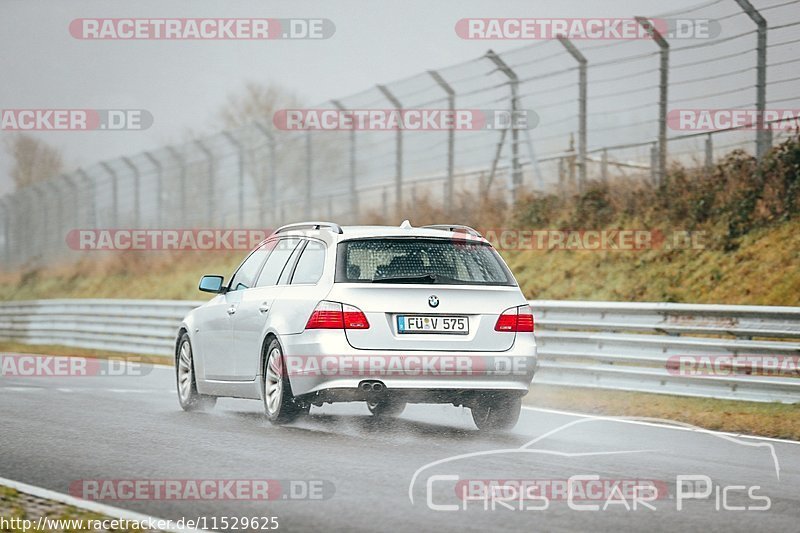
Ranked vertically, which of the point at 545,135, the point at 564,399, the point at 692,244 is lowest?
the point at 564,399

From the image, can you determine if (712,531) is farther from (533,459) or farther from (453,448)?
(453,448)

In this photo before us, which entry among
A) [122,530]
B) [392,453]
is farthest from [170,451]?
[122,530]

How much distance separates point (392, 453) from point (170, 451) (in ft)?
5.29

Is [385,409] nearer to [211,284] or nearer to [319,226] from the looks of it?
[211,284]

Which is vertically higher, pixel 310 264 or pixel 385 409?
pixel 310 264

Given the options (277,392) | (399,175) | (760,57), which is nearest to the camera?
(277,392)

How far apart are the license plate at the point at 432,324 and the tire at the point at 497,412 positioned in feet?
2.01

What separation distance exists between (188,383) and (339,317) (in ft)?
11.0

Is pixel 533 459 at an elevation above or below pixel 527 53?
below

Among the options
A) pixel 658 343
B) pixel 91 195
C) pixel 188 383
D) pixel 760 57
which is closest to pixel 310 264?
pixel 188 383

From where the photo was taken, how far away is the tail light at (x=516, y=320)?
10406 mm

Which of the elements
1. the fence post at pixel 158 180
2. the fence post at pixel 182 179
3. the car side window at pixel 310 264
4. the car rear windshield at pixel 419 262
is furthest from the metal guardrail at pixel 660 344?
the fence post at pixel 182 179

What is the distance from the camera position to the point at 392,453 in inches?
367

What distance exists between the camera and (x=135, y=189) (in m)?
37.4
